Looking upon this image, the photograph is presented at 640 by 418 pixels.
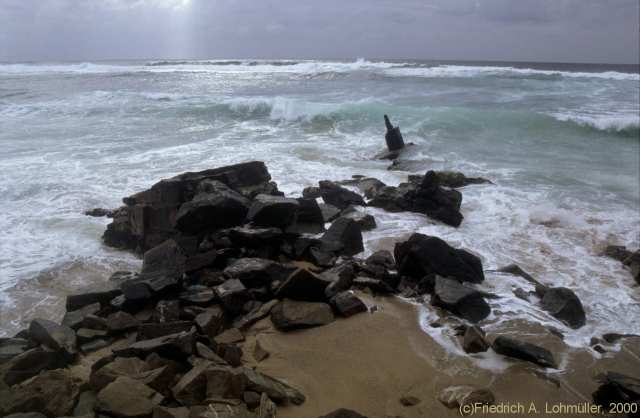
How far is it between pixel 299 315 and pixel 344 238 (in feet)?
6.24

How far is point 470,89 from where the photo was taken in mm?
30266

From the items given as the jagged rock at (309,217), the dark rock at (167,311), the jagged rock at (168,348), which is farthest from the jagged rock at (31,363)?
the jagged rock at (309,217)

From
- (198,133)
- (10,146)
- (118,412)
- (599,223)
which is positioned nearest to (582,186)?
(599,223)

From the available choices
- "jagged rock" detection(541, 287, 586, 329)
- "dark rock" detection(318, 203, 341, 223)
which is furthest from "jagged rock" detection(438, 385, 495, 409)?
"dark rock" detection(318, 203, 341, 223)

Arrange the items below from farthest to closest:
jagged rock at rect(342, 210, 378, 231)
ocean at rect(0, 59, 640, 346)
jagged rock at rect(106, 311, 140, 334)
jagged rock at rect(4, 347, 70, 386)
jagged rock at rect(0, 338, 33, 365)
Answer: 1. jagged rock at rect(342, 210, 378, 231)
2. ocean at rect(0, 59, 640, 346)
3. jagged rock at rect(106, 311, 140, 334)
4. jagged rock at rect(0, 338, 33, 365)
5. jagged rock at rect(4, 347, 70, 386)

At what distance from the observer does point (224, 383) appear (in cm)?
355

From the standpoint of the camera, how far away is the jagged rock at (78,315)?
4637 mm

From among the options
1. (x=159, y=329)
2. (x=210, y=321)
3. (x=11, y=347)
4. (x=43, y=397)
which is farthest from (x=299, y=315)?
(x=11, y=347)

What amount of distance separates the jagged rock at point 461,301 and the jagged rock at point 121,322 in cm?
312

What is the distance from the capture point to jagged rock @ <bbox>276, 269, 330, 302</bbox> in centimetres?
501

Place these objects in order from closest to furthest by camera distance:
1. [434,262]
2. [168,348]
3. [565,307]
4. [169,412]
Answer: [169,412] < [168,348] < [565,307] < [434,262]

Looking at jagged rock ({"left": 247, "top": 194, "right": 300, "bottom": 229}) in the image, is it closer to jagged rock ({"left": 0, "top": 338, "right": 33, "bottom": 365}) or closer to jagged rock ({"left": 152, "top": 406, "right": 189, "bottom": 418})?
jagged rock ({"left": 0, "top": 338, "right": 33, "bottom": 365})

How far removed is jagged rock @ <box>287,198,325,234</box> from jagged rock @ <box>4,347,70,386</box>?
353cm

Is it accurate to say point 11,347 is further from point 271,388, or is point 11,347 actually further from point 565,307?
point 565,307
